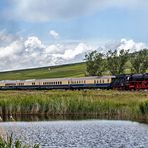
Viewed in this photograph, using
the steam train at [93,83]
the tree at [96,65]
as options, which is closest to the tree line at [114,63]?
the tree at [96,65]

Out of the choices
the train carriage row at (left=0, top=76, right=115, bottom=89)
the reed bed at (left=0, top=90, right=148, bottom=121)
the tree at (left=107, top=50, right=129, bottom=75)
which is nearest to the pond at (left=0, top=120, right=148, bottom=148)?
the reed bed at (left=0, top=90, right=148, bottom=121)

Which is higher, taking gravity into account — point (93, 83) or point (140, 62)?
point (140, 62)

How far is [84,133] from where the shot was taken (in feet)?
136

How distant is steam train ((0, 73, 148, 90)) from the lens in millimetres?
97250

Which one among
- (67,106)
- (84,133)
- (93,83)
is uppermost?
(93,83)

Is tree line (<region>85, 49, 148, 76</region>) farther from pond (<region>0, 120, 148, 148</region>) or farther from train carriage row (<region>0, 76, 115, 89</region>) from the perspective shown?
pond (<region>0, 120, 148, 148</region>)

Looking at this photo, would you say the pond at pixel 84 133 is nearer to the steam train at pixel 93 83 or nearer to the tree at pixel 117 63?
the steam train at pixel 93 83

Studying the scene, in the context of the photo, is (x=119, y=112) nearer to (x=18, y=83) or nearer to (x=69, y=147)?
(x=69, y=147)

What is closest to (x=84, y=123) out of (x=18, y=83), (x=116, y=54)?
(x=18, y=83)

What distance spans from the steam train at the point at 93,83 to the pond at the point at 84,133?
1861 inches

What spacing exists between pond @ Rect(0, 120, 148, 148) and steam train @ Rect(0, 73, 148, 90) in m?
47.3

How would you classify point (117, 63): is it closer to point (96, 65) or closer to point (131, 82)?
point (96, 65)

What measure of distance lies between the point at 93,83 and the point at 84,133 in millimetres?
67171

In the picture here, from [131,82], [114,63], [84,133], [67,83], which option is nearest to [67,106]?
[84,133]
